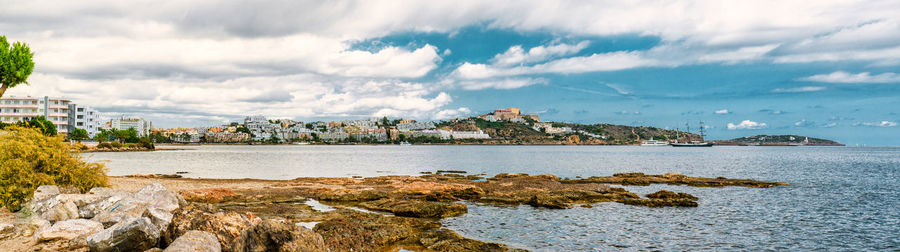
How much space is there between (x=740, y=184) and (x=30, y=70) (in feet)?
198

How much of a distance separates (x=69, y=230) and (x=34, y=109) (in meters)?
151

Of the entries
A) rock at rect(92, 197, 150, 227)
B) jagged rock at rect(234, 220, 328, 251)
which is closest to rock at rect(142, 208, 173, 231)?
rock at rect(92, 197, 150, 227)

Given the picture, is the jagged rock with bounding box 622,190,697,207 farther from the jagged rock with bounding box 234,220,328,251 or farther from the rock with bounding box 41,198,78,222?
the rock with bounding box 41,198,78,222

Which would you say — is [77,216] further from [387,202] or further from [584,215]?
[584,215]

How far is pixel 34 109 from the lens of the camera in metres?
128

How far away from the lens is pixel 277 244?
1052 cm

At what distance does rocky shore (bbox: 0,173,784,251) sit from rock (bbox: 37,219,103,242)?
0.8 inches

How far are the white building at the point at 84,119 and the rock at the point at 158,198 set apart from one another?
150 metres

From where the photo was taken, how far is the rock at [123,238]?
11.5 meters

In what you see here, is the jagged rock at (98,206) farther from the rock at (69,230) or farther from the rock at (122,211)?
the rock at (69,230)

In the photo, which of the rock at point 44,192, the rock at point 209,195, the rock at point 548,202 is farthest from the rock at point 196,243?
the rock at point 548,202

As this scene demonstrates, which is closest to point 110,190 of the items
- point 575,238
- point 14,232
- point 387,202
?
point 14,232

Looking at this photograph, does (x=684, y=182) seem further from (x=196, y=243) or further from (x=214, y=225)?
(x=196, y=243)

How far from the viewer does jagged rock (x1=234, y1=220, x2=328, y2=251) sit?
10.5 metres
